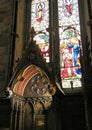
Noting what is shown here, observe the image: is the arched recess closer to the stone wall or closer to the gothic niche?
the gothic niche

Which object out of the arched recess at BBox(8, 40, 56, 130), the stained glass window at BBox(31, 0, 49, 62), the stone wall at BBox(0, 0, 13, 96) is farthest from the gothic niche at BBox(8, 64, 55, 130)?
the stained glass window at BBox(31, 0, 49, 62)

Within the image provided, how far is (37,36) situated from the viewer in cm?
825

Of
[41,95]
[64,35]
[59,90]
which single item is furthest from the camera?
[64,35]

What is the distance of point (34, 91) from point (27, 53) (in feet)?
3.80

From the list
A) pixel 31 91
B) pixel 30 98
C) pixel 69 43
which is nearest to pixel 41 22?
pixel 69 43

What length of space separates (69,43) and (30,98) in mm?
2375

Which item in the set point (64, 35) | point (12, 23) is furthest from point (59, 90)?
point (12, 23)

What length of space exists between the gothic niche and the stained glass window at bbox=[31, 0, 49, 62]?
4.19 ft

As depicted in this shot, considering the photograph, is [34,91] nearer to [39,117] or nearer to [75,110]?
[39,117]

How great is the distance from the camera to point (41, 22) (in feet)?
27.7

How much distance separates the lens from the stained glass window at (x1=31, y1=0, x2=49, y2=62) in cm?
800

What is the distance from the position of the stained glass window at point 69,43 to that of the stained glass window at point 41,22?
1.68 ft

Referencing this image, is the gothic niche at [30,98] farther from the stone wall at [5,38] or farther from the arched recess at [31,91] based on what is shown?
the stone wall at [5,38]

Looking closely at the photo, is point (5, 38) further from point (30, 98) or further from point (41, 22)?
point (30, 98)
